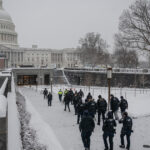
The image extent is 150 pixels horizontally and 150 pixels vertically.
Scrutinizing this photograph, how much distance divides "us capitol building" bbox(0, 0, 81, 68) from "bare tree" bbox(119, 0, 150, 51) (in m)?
84.0

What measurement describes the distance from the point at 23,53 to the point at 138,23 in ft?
332

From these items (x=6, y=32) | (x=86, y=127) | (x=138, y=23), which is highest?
(x=6, y=32)

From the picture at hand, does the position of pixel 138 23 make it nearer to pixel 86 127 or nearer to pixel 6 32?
pixel 86 127

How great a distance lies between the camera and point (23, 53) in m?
122

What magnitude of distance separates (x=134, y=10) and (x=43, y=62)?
103 metres

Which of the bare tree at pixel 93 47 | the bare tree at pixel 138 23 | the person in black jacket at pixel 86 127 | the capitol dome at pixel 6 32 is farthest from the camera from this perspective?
the capitol dome at pixel 6 32

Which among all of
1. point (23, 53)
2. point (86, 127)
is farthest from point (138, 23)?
point (23, 53)

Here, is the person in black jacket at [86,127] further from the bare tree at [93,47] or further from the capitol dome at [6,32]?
the capitol dome at [6,32]

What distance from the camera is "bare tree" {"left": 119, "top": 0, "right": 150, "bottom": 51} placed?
26.1 m

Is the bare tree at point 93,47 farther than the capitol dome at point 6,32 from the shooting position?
No

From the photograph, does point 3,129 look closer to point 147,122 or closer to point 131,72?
point 147,122

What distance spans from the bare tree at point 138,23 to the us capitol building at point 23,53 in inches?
3306

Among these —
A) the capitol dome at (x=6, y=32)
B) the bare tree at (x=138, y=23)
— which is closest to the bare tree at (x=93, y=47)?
the bare tree at (x=138, y=23)

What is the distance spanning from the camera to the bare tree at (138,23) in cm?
2611
